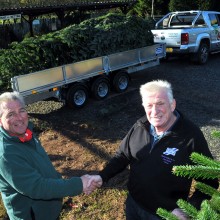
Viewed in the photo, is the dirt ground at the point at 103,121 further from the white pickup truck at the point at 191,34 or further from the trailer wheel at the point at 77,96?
the white pickup truck at the point at 191,34

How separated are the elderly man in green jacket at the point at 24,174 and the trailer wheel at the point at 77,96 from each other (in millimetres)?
5336

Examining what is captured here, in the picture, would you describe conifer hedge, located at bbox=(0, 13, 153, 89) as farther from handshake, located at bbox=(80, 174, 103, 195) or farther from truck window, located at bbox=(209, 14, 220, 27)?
handshake, located at bbox=(80, 174, 103, 195)

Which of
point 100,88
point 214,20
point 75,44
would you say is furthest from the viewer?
point 214,20

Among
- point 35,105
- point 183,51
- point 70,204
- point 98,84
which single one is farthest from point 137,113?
point 183,51

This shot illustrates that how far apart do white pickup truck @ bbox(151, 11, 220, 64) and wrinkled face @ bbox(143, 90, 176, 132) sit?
9.49 meters

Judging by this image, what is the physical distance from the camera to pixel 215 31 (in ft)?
41.6

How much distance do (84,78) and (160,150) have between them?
5963 mm

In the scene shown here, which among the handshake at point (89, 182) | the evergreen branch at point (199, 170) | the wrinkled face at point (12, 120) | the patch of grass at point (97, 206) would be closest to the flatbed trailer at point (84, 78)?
the patch of grass at point (97, 206)

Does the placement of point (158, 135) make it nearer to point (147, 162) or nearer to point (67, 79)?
point (147, 162)

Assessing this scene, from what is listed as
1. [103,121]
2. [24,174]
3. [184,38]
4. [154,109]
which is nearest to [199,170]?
[154,109]

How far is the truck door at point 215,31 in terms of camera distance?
12.6m

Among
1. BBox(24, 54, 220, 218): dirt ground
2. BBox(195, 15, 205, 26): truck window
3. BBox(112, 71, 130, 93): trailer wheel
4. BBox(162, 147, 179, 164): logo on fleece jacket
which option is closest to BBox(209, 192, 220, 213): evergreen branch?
BBox(162, 147, 179, 164): logo on fleece jacket

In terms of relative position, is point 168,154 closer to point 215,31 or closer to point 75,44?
point 75,44

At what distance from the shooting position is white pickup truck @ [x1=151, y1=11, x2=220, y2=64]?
11.5m
